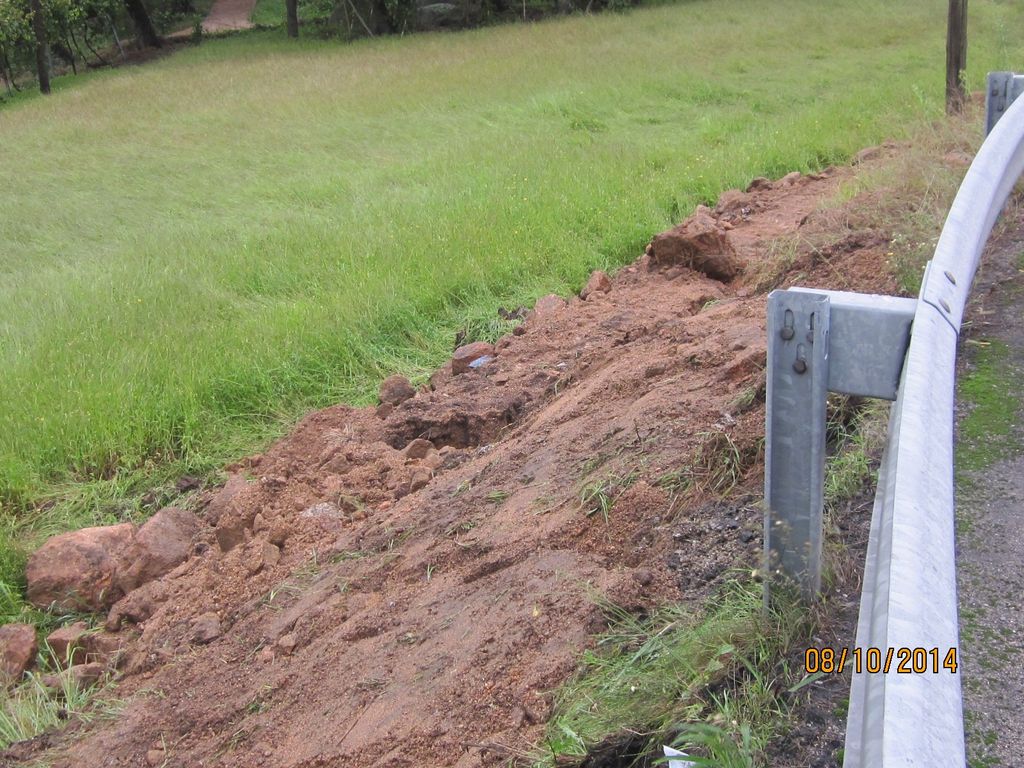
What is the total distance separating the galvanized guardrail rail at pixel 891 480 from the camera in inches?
50.7

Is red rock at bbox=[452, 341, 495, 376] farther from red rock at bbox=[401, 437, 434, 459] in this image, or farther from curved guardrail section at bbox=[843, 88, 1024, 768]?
curved guardrail section at bbox=[843, 88, 1024, 768]

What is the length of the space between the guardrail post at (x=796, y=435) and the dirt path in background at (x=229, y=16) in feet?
119

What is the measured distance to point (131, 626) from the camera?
193 inches

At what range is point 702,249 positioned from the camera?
7.40 m

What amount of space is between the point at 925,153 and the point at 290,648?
5876 mm

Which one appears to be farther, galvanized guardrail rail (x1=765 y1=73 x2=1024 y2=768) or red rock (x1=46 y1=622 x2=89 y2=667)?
red rock (x1=46 y1=622 x2=89 y2=667)

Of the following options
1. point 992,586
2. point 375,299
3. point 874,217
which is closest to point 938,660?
point 992,586

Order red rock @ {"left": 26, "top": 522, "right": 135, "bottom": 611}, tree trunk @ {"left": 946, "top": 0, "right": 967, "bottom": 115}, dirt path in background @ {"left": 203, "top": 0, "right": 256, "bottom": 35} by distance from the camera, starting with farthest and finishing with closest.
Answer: dirt path in background @ {"left": 203, "top": 0, "right": 256, "bottom": 35} < tree trunk @ {"left": 946, "top": 0, "right": 967, "bottom": 115} < red rock @ {"left": 26, "top": 522, "right": 135, "bottom": 611}

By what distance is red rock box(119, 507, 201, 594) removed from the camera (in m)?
5.14

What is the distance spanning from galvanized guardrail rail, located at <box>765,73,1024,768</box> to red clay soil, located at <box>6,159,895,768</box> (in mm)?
702

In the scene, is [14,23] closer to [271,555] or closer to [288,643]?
[271,555]

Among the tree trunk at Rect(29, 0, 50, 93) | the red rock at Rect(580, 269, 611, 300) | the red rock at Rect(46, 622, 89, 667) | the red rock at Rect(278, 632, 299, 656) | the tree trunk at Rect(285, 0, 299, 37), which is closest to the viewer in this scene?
the red rock at Rect(278, 632, 299, 656)

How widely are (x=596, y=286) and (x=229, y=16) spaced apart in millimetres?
35529

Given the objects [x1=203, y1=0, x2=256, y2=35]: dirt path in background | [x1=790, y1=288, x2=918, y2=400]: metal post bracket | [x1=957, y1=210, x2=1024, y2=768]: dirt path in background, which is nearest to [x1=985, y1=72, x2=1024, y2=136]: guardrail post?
[x1=957, y1=210, x2=1024, y2=768]: dirt path in background
